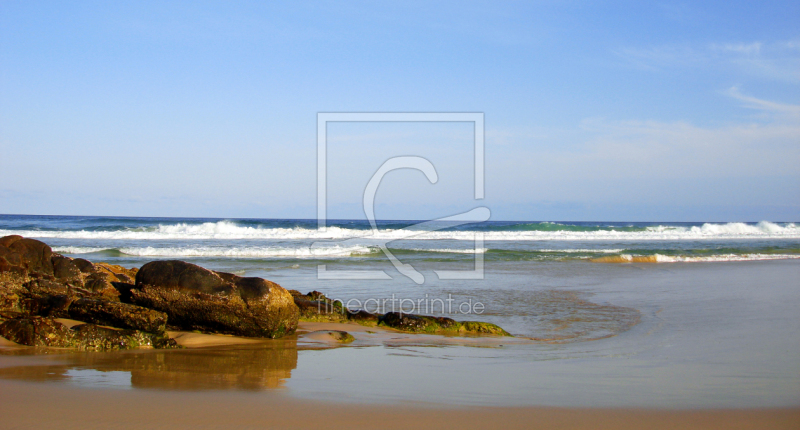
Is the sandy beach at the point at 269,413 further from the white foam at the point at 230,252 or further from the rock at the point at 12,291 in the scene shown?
the white foam at the point at 230,252

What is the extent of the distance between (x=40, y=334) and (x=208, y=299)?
156 centimetres

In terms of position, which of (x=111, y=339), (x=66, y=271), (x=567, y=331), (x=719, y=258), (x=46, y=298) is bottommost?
(x=567, y=331)

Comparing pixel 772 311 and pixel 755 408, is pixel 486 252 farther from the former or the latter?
pixel 755 408

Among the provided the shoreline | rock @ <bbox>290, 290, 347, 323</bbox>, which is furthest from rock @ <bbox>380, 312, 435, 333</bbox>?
the shoreline

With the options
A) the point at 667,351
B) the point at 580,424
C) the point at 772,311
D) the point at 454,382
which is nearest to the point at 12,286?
the point at 454,382

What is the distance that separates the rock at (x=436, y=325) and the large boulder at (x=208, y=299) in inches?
64.6

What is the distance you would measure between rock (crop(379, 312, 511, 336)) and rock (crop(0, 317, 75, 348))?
11.7 ft

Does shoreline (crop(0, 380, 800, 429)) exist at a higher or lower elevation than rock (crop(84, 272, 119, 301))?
lower

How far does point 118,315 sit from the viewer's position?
225 inches

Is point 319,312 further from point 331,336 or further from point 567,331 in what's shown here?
point 567,331

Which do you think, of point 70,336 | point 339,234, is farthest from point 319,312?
point 339,234

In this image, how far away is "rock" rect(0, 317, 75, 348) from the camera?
17.4 feet

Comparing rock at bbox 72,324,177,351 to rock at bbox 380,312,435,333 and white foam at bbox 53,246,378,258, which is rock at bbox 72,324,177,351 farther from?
white foam at bbox 53,246,378,258

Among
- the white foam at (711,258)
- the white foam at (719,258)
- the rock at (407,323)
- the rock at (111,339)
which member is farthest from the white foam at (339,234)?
the rock at (111,339)
